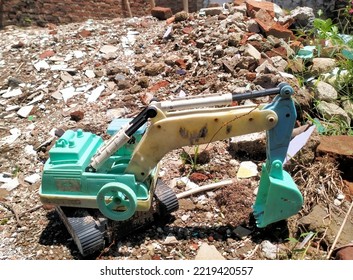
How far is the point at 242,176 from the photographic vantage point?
394cm

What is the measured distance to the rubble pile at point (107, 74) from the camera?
4320mm

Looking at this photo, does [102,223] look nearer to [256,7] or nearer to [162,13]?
[256,7]

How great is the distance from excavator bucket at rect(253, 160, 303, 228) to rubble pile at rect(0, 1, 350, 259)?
0.54 m

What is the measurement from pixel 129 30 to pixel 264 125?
461 centimetres

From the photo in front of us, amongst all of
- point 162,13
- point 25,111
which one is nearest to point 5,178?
point 25,111

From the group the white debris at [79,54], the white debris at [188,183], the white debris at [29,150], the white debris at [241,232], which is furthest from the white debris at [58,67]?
the white debris at [241,232]

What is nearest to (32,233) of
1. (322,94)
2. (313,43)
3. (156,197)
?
(156,197)

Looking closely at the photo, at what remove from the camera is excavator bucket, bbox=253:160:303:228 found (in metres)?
3.03

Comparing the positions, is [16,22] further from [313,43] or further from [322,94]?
[322,94]

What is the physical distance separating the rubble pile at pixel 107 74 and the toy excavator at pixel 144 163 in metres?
0.42

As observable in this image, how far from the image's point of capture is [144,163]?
10.1 ft

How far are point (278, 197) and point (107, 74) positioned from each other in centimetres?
344

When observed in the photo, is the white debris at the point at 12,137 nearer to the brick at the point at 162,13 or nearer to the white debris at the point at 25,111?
the white debris at the point at 25,111

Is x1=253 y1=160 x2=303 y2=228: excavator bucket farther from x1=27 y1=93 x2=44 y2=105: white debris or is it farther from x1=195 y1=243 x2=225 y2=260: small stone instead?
x1=27 y1=93 x2=44 y2=105: white debris
